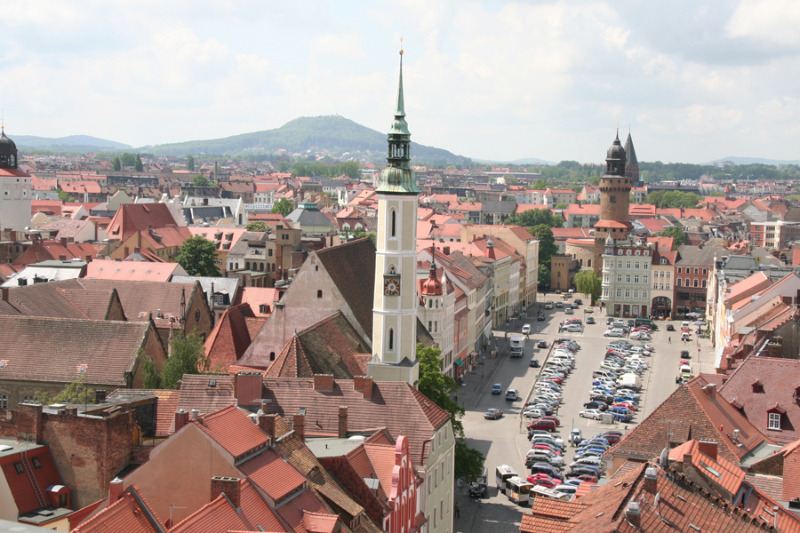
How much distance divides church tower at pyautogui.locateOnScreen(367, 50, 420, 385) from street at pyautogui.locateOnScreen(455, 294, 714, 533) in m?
8.32

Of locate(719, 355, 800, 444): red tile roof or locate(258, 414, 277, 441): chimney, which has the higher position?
locate(258, 414, 277, 441): chimney

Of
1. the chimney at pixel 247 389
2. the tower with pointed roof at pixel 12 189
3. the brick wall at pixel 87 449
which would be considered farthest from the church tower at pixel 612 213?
the brick wall at pixel 87 449

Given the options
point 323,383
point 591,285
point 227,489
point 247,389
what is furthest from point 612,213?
point 227,489

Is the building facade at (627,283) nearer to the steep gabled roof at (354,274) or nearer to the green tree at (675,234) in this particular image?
the green tree at (675,234)

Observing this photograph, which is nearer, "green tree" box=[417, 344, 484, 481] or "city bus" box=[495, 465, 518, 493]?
"green tree" box=[417, 344, 484, 481]

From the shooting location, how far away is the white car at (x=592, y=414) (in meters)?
74.7

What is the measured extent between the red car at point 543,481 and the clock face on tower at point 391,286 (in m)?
13.1

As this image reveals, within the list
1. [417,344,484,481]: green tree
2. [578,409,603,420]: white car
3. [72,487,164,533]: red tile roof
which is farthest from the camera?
[578,409,603,420]: white car

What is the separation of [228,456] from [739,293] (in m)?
68.6

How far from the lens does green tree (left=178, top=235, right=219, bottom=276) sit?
11675 cm

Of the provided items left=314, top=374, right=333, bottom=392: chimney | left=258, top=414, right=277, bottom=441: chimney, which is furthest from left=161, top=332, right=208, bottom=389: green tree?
left=258, top=414, right=277, bottom=441: chimney

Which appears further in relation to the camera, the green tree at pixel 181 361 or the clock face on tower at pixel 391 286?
the clock face on tower at pixel 391 286

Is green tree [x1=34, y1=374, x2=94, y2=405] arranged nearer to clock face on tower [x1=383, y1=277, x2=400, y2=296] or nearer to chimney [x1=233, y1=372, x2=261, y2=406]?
chimney [x1=233, y1=372, x2=261, y2=406]

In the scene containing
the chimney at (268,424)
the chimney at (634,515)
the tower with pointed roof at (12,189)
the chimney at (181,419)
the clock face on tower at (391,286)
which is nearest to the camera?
the chimney at (634,515)
